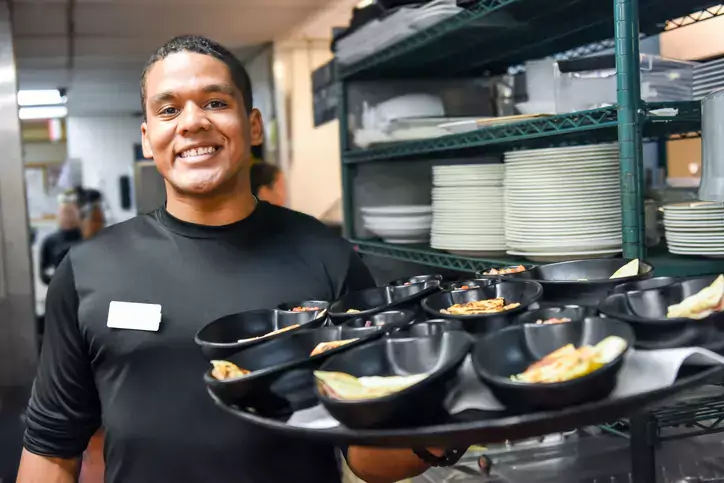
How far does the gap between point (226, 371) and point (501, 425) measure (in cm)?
36

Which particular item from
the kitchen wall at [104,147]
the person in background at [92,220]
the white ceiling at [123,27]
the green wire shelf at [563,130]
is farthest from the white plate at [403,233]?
the kitchen wall at [104,147]

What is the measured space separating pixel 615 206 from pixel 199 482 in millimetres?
1075

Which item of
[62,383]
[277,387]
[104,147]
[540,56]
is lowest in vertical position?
[62,383]

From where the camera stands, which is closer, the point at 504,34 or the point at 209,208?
the point at 209,208

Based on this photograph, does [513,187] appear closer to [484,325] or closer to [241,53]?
[484,325]

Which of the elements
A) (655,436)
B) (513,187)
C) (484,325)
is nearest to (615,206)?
(513,187)

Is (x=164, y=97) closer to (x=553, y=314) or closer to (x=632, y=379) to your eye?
(x=553, y=314)

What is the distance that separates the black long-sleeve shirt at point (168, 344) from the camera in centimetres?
137

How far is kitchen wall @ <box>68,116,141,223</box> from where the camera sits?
11.2m

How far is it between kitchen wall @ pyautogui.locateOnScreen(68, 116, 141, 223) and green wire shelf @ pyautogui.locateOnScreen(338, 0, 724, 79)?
912cm

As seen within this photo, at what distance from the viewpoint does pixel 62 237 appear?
6633 millimetres

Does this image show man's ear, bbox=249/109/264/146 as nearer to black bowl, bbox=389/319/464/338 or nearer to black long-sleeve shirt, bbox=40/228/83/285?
black bowl, bbox=389/319/464/338

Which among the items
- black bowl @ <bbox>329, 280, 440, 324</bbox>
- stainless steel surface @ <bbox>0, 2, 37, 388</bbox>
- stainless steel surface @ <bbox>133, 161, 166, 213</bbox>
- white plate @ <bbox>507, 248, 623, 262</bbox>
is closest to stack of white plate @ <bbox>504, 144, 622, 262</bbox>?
white plate @ <bbox>507, 248, 623, 262</bbox>

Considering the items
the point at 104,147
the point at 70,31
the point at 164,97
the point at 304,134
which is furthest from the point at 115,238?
the point at 104,147
